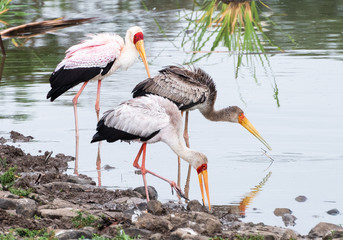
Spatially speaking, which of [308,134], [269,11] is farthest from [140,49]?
[269,11]

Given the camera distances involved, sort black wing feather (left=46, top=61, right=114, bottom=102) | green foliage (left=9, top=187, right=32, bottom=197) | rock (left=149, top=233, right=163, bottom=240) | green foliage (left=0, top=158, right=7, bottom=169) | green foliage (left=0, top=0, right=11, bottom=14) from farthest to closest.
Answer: green foliage (left=0, top=0, right=11, bottom=14) < black wing feather (left=46, top=61, right=114, bottom=102) < green foliage (left=0, top=158, right=7, bottom=169) < green foliage (left=9, top=187, right=32, bottom=197) < rock (left=149, top=233, right=163, bottom=240)

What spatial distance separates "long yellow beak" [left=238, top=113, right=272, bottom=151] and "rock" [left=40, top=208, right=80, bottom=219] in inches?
118

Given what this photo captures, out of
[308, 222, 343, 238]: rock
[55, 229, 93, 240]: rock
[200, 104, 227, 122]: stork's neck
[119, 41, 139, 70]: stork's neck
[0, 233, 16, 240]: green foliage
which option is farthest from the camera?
[119, 41, 139, 70]: stork's neck

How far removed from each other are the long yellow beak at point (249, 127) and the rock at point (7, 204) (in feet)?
10.6

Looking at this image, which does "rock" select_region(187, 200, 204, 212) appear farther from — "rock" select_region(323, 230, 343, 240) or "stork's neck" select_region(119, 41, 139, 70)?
"stork's neck" select_region(119, 41, 139, 70)

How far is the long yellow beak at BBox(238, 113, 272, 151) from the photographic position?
8352 mm

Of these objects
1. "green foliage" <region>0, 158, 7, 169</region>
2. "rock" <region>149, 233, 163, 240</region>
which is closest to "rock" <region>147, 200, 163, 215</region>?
"rock" <region>149, 233, 163, 240</region>

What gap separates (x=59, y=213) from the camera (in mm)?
5668

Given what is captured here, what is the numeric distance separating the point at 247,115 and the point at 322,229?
381cm

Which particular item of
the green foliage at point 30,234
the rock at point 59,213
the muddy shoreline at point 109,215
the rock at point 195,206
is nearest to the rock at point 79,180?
the muddy shoreline at point 109,215

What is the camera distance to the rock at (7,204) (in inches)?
225

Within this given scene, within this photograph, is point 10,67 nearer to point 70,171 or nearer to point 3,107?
point 3,107

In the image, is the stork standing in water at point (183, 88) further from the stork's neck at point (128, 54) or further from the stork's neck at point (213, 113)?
the stork's neck at point (128, 54)

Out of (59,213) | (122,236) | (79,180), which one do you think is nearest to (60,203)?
(59,213)
